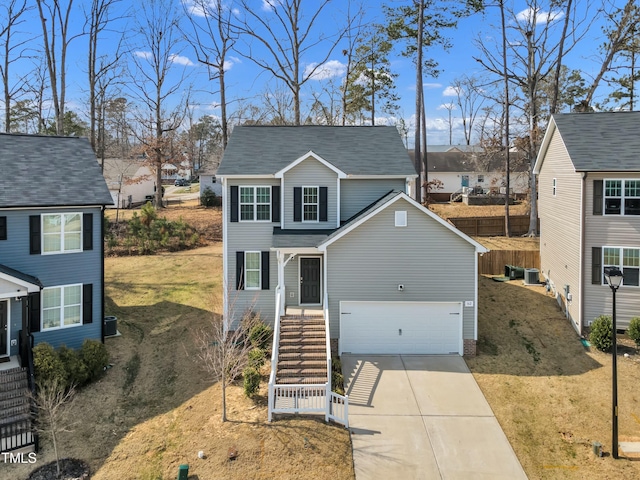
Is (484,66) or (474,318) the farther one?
(484,66)

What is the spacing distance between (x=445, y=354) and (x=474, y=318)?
1.71 meters

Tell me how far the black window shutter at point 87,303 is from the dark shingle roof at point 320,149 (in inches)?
244

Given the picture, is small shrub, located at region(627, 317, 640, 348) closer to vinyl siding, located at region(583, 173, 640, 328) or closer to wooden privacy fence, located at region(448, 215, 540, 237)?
vinyl siding, located at region(583, 173, 640, 328)

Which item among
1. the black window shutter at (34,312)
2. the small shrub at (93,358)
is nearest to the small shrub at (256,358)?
the small shrub at (93,358)

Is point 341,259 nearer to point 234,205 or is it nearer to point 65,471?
point 234,205

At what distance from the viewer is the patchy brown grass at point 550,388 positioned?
10875 millimetres

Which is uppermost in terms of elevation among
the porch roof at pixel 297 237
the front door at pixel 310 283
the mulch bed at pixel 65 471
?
the porch roof at pixel 297 237

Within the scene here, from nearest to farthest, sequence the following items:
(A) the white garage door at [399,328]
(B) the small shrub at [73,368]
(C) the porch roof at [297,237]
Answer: (B) the small shrub at [73,368] < (C) the porch roof at [297,237] < (A) the white garage door at [399,328]

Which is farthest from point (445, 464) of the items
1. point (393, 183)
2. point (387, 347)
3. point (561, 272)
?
point (561, 272)

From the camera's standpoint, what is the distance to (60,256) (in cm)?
1514

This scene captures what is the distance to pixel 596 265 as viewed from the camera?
55.7ft

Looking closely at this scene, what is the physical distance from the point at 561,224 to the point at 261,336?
13978mm

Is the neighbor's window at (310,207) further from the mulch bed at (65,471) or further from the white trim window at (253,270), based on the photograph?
the mulch bed at (65,471)

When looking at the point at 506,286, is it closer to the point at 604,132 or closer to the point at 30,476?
the point at 604,132
